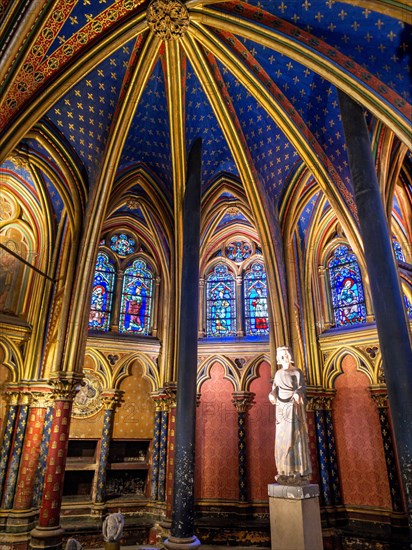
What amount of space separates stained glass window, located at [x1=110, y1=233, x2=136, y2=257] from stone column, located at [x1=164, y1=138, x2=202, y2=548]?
5.01 m

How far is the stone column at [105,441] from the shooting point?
39.2ft

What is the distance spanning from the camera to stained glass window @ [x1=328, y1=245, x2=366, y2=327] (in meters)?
13.1

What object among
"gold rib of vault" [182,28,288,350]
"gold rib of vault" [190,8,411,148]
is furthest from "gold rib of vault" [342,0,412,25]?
"gold rib of vault" [182,28,288,350]

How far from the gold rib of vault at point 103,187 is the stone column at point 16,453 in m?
1.88

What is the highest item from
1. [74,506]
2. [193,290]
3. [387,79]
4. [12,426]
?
[387,79]

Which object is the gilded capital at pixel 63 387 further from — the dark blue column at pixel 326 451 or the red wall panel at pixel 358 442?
the red wall panel at pixel 358 442

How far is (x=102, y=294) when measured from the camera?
14.2 metres

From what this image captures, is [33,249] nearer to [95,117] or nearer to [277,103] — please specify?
[95,117]

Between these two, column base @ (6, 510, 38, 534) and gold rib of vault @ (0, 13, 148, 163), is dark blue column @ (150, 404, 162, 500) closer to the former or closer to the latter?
column base @ (6, 510, 38, 534)

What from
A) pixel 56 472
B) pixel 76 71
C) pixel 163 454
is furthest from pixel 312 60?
pixel 163 454

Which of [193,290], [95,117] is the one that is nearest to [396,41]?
[193,290]

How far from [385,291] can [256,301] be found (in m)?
7.98

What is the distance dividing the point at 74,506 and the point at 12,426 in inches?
119

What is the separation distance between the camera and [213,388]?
535 inches
